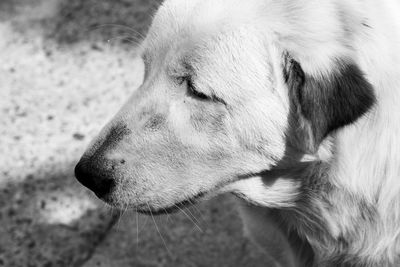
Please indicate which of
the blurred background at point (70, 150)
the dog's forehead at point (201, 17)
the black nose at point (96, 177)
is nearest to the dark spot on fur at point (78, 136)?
the blurred background at point (70, 150)

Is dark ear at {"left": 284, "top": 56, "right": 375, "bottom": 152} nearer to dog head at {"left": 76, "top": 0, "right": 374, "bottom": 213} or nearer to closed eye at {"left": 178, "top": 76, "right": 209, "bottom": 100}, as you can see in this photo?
dog head at {"left": 76, "top": 0, "right": 374, "bottom": 213}

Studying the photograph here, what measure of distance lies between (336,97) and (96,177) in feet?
3.22

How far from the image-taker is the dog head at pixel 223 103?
7.85 ft

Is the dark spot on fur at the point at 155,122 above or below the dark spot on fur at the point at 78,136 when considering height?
above

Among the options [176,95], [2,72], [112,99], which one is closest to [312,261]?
[176,95]

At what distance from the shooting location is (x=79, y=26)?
16.3 ft

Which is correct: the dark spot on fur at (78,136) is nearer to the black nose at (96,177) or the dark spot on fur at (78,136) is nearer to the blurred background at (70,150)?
the blurred background at (70,150)

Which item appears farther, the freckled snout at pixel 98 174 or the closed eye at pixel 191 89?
the freckled snout at pixel 98 174

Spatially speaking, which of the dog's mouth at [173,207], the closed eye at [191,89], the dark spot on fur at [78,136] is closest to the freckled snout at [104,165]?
the dog's mouth at [173,207]

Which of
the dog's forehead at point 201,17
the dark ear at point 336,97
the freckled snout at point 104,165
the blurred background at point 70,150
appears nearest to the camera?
the dark ear at point 336,97

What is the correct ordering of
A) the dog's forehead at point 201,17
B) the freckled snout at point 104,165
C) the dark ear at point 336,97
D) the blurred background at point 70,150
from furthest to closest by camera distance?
the blurred background at point 70,150 < the freckled snout at point 104,165 < the dog's forehead at point 201,17 < the dark ear at point 336,97

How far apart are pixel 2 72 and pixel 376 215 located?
3.02m

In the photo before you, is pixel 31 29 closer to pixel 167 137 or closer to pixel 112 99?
pixel 112 99

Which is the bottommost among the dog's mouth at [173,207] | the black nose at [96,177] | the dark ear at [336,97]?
the dog's mouth at [173,207]
